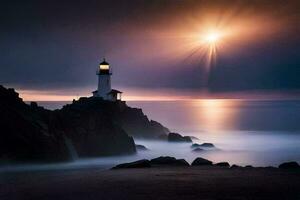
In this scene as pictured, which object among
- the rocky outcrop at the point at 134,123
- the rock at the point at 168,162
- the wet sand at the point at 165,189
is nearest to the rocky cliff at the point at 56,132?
the rock at the point at 168,162

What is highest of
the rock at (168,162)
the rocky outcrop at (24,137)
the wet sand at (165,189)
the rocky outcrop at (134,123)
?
the rocky outcrop at (134,123)

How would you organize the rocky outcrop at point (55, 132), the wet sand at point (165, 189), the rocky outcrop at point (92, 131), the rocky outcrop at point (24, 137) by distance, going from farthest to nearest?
the rocky outcrop at point (92, 131), the rocky outcrop at point (55, 132), the rocky outcrop at point (24, 137), the wet sand at point (165, 189)

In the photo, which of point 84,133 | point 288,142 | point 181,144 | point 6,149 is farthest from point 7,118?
point 288,142

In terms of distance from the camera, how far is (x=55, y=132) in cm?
5172

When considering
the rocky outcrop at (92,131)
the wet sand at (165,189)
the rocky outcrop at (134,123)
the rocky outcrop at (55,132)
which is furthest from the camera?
the rocky outcrop at (134,123)

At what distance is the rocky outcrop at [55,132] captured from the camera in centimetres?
4609

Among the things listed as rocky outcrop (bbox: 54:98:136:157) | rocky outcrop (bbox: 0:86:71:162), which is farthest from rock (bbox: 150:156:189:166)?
rocky outcrop (bbox: 54:98:136:157)

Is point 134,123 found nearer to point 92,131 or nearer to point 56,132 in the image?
point 92,131

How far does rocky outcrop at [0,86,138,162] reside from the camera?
4609 cm

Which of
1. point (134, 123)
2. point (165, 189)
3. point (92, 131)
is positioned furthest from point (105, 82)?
point (165, 189)

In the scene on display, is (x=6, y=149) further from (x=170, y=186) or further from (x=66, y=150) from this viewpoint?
(x=170, y=186)

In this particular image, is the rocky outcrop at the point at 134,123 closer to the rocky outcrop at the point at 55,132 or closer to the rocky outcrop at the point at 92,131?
the rocky outcrop at the point at 55,132

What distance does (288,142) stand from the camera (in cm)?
10712

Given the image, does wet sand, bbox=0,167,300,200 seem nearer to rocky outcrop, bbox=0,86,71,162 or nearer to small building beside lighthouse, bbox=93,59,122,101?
rocky outcrop, bbox=0,86,71,162
